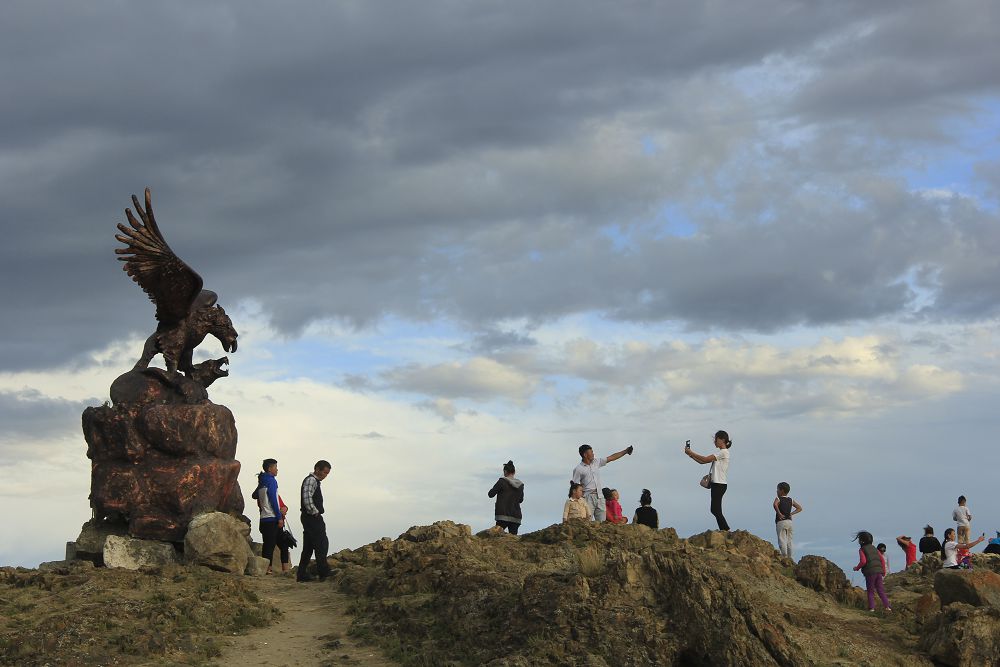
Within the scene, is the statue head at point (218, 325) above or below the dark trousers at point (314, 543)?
above

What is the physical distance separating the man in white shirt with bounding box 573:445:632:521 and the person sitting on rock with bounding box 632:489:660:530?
907mm

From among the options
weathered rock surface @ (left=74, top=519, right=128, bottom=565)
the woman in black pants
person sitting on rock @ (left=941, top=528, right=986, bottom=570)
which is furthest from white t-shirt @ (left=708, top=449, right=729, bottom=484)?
weathered rock surface @ (left=74, top=519, right=128, bottom=565)

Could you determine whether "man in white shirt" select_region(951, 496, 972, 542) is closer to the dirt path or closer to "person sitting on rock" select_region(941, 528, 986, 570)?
"person sitting on rock" select_region(941, 528, 986, 570)

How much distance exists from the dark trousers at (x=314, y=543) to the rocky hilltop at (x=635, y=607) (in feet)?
1.53

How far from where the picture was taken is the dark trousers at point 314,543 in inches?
762

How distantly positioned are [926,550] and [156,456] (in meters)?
18.5

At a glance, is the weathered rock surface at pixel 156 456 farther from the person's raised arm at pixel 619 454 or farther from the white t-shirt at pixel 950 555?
the white t-shirt at pixel 950 555

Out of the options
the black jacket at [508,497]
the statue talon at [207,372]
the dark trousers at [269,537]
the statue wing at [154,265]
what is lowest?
the dark trousers at [269,537]

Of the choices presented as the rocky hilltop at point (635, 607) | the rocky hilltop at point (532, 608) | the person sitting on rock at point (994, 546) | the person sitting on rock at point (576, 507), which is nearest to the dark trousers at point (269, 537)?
the rocky hilltop at point (532, 608)

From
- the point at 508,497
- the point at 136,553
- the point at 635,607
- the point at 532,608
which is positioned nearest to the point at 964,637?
the point at 635,607

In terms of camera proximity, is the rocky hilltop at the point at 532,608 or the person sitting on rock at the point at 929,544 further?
the person sitting on rock at the point at 929,544

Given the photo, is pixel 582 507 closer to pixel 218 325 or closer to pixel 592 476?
pixel 592 476

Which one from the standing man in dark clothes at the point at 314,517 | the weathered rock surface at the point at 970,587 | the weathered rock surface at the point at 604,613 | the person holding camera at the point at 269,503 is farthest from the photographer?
the person holding camera at the point at 269,503

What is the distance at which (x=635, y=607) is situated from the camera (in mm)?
15523
